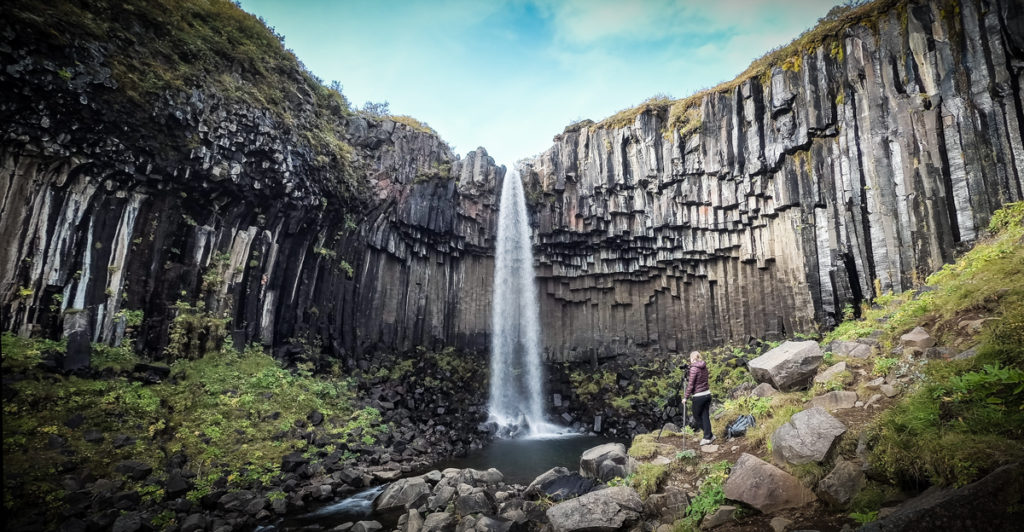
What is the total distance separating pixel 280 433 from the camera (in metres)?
11.9

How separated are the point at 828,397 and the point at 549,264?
17.9m

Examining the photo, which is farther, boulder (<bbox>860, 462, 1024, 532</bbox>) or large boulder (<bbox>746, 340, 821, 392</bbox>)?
large boulder (<bbox>746, 340, 821, 392</bbox>)

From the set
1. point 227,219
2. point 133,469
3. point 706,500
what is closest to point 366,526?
point 133,469

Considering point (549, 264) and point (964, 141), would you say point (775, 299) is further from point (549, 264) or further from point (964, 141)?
point (549, 264)

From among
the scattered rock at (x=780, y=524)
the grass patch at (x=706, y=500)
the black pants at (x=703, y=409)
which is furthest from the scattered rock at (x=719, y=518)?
the black pants at (x=703, y=409)

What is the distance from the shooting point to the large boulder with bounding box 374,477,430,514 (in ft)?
30.4

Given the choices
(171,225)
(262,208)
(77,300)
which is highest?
(262,208)

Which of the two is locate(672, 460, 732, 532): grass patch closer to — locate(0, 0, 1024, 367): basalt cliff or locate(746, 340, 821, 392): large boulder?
locate(746, 340, 821, 392): large boulder

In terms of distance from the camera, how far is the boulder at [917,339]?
7.26 metres

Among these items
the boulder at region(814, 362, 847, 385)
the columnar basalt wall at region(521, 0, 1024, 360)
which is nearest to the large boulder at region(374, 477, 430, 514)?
the boulder at region(814, 362, 847, 385)

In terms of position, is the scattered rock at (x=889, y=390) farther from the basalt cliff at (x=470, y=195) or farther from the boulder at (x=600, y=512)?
the basalt cliff at (x=470, y=195)

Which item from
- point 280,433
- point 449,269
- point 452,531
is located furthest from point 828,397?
point 449,269

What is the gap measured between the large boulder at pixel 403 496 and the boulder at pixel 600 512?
351cm

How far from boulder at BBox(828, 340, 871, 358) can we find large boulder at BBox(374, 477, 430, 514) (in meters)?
8.66
